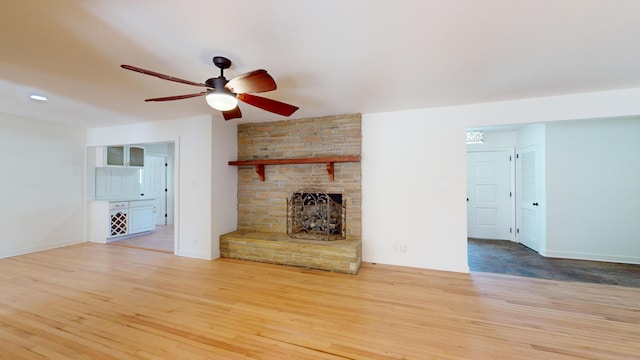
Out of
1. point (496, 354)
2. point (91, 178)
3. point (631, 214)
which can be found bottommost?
point (496, 354)

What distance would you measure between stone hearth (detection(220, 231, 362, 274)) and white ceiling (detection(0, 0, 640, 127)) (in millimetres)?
2009

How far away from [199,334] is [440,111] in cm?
375

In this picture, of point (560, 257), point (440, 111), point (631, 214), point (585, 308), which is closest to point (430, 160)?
point (440, 111)

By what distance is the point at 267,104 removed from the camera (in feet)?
7.89

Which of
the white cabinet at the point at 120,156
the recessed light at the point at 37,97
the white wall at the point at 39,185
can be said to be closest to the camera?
the recessed light at the point at 37,97

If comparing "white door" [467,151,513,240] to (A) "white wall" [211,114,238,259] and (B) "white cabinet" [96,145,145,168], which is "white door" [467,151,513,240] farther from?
(B) "white cabinet" [96,145,145,168]

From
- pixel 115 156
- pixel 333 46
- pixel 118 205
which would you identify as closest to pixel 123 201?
pixel 118 205

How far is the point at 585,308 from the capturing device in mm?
2434

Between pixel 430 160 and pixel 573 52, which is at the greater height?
pixel 573 52

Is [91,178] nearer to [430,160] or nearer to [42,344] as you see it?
[42,344]

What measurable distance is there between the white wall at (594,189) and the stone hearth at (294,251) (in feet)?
11.1

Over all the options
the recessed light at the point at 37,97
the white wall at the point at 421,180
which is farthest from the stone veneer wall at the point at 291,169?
the recessed light at the point at 37,97

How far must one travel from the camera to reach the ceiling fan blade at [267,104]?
2262 millimetres

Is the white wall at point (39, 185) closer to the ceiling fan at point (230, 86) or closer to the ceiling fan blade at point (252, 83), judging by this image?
the ceiling fan at point (230, 86)
